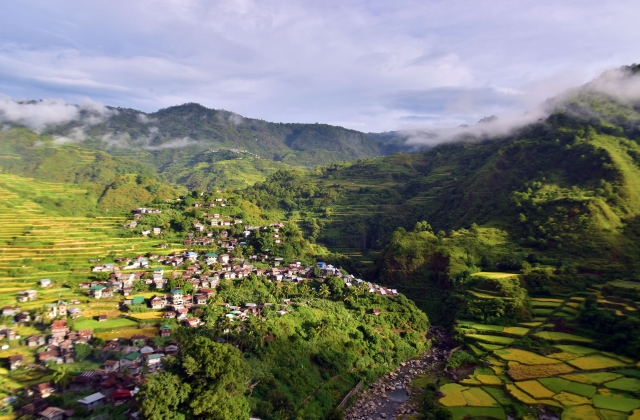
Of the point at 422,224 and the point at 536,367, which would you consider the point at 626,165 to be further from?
the point at 536,367

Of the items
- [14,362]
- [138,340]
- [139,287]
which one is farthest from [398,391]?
[14,362]

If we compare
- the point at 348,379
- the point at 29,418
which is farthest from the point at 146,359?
the point at 348,379

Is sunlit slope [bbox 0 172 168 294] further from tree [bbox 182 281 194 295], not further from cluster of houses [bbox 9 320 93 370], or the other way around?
tree [bbox 182 281 194 295]

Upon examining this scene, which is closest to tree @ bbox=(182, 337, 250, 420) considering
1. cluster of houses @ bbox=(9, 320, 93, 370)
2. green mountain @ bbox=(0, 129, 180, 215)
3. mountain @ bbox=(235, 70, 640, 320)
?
cluster of houses @ bbox=(9, 320, 93, 370)

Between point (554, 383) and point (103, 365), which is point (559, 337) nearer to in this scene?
point (554, 383)

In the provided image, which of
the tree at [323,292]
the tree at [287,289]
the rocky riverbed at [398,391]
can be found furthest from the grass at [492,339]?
the tree at [287,289]
